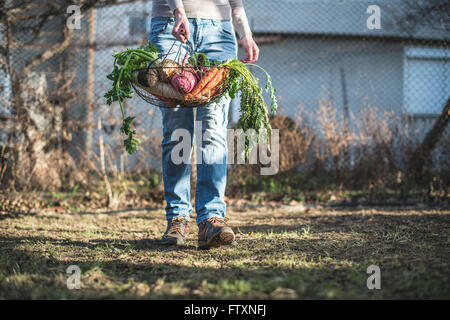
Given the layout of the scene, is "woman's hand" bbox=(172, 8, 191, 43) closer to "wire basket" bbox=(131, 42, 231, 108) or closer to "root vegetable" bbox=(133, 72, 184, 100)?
"wire basket" bbox=(131, 42, 231, 108)

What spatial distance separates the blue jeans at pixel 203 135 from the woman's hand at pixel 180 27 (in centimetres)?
25

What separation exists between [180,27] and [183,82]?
1.13 feet

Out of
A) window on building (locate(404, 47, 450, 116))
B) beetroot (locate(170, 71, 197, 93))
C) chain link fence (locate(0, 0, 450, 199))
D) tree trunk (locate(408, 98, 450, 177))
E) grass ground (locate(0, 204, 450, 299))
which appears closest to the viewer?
grass ground (locate(0, 204, 450, 299))

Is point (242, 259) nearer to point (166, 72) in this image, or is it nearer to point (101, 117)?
point (166, 72)

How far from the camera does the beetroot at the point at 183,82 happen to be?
2.20 metres

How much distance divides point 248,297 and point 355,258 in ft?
2.75

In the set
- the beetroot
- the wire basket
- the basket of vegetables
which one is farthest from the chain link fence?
the beetroot

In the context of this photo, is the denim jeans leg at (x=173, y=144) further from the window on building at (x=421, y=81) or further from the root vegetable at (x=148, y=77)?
the window on building at (x=421, y=81)

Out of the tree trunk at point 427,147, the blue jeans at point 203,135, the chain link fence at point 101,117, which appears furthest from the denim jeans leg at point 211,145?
the tree trunk at point 427,147

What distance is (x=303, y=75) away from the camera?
894 centimetres

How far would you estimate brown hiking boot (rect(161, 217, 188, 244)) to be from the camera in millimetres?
2590

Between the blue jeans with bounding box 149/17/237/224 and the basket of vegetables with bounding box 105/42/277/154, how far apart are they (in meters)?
0.17
